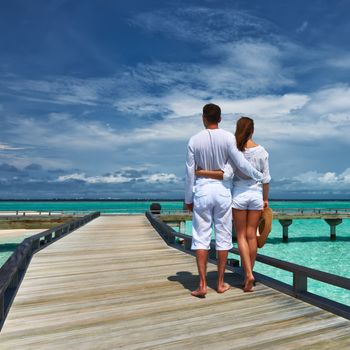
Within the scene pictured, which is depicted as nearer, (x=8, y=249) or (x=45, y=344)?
(x=45, y=344)

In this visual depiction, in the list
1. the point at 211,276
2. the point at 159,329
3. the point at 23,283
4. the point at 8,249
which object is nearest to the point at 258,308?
the point at 159,329

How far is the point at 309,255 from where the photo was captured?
26.2m

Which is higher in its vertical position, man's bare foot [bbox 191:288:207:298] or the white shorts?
the white shorts

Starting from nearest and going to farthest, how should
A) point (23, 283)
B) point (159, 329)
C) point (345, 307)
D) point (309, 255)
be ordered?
point (159, 329) < point (345, 307) < point (23, 283) < point (309, 255)

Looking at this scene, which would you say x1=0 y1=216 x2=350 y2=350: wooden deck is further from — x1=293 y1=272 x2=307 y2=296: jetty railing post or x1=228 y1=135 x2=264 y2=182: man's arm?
x1=228 y1=135 x2=264 y2=182: man's arm

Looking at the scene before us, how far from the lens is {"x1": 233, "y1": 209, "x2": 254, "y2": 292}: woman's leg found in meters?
4.06

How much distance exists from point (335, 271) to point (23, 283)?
2010 centimetres

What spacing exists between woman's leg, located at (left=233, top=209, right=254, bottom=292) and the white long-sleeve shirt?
50cm

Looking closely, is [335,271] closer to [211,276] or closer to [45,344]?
[211,276]

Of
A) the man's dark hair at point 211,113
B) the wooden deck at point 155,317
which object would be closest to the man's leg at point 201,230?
the wooden deck at point 155,317

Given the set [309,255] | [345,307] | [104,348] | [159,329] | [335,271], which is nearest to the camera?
[104,348]

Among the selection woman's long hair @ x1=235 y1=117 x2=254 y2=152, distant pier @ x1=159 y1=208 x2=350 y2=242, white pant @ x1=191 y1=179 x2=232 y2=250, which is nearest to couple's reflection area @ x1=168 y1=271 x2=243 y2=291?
white pant @ x1=191 y1=179 x2=232 y2=250

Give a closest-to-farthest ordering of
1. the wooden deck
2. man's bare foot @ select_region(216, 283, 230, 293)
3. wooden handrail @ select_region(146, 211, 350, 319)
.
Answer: the wooden deck, wooden handrail @ select_region(146, 211, 350, 319), man's bare foot @ select_region(216, 283, 230, 293)

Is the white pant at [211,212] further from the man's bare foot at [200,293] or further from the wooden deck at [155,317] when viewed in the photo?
the wooden deck at [155,317]
